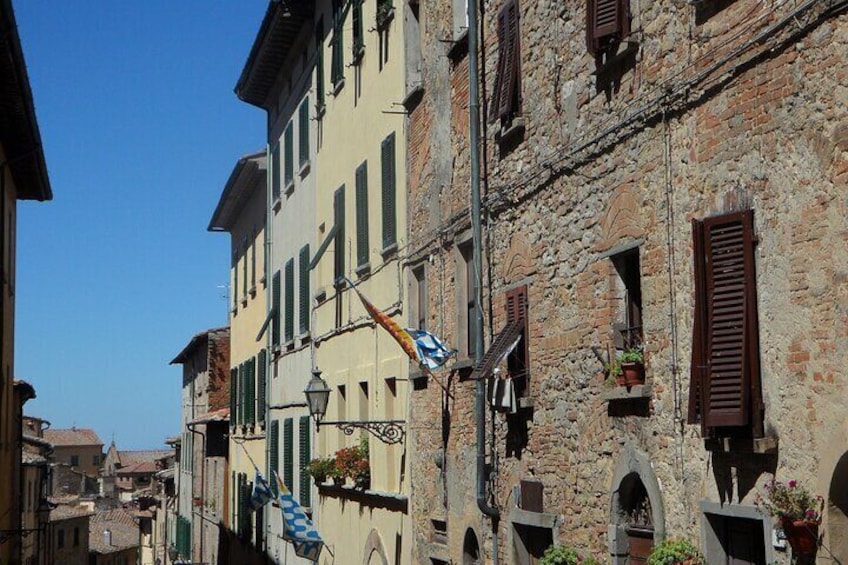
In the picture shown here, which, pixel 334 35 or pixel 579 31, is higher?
pixel 334 35

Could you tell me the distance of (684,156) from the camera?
10.6 m

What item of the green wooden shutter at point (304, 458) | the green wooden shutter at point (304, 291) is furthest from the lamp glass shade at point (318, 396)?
the green wooden shutter at point (304, 291)

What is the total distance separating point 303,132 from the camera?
2762 cm

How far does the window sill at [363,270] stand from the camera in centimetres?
2120

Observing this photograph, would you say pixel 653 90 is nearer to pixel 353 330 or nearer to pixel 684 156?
pixel 684 156

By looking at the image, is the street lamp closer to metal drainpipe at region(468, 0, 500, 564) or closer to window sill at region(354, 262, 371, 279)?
window sill at region(354, 262, 371, 279)

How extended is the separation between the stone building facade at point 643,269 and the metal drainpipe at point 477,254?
122mm

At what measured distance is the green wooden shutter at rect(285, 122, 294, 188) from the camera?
29500mm

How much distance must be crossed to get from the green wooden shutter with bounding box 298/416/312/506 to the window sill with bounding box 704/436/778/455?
53.0ft

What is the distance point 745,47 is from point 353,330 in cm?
1323

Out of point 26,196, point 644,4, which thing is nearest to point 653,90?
point 644,4

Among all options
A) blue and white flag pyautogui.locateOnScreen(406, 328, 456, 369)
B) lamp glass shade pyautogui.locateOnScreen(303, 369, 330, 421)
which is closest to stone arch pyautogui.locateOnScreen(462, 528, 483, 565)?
blue and white flag pyautogui.locateOnScreen(406, 328, 456, 369)

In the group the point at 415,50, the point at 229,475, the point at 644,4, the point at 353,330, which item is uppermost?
the point at 415,50

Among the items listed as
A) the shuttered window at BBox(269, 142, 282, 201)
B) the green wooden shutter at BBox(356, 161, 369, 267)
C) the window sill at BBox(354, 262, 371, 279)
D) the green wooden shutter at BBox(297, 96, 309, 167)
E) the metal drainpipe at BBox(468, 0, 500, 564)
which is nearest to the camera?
the metal drainpipe at BBox(468, 0, 500, 564)
